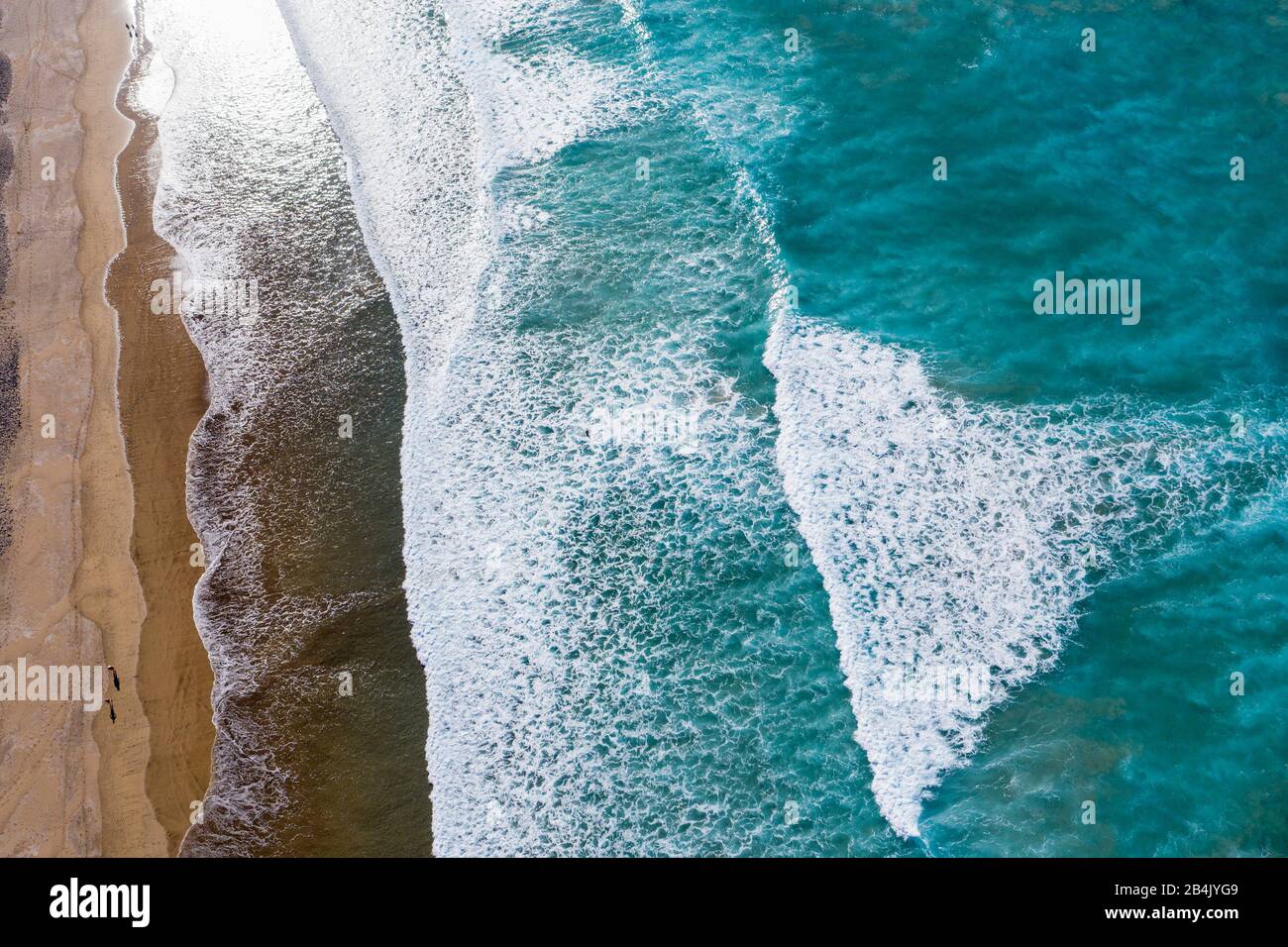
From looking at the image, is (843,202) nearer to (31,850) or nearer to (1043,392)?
(1043,392)

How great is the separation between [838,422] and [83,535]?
977cm

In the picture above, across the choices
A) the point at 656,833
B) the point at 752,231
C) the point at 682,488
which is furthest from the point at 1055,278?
the point at 656,833

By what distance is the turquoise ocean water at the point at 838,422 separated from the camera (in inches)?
409

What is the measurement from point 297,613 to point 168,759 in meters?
2.04

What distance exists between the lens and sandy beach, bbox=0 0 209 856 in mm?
10398

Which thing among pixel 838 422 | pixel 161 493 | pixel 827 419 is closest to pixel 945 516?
pixel 838 422

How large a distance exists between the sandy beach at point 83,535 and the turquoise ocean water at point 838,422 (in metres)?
3.07

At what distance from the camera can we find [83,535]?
1221cm
